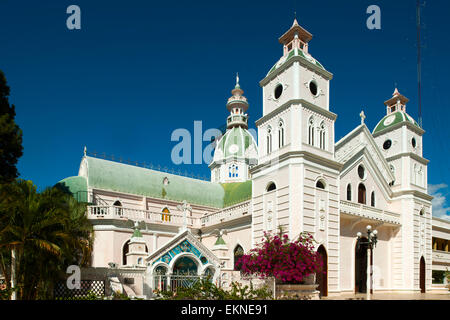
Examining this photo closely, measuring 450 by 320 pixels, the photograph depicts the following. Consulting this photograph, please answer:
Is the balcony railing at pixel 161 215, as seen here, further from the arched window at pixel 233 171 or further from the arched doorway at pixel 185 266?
the arched window at pixel 233 171

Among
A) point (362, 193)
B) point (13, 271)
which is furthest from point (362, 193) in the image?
point (13, 271)

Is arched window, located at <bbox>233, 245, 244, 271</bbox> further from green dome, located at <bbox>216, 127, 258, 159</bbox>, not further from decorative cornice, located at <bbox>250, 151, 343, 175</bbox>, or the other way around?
green dome, located at <bbox>216, 127, 258, 159</bbox>

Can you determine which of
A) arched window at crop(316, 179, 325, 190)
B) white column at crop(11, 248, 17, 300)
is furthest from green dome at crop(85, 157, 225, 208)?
white column at crop(11, 248, 17, 300)

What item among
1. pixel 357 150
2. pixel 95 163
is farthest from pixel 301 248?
pixel 95 163

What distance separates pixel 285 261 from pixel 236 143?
27558 mm

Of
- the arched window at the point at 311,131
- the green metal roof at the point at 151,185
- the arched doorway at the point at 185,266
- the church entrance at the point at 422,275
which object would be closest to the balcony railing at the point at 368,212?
the church entrance at the point at 422,275

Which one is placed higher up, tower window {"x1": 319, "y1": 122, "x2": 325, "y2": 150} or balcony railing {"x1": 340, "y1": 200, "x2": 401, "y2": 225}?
tower window {"x1": 319, "y1": 122, "x2": 325, "y2": 150}

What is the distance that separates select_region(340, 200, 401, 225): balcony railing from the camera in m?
23.3

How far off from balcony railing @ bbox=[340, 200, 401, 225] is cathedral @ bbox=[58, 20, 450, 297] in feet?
0.25

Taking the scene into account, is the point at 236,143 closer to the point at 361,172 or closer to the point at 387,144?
the point at 387,144

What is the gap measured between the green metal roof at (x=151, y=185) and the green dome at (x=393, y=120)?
1155cm

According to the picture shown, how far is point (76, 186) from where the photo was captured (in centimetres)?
2609

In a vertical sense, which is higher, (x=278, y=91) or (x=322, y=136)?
(x=278, y=91)

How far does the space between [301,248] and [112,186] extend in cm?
1546
